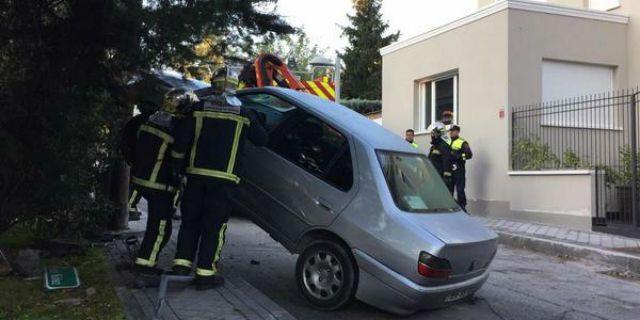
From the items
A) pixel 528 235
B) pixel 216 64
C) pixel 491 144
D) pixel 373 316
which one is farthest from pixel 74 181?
pixel 491 144

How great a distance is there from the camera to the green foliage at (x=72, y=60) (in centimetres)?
459

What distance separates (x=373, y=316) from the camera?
17.2 feet

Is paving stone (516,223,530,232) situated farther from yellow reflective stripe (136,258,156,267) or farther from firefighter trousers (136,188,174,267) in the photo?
yellow reflective stripe (136,258,156,267)

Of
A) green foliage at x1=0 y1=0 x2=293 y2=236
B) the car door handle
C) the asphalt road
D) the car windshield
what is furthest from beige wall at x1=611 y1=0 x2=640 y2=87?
the car door handle

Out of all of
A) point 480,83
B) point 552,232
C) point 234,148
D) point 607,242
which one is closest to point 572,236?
point 552,232

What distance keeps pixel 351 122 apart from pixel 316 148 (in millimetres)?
416

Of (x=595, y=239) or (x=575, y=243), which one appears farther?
(x=595, y=239)

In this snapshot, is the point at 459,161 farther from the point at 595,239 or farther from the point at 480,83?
the point at 595,239

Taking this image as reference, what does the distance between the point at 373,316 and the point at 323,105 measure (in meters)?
2.04

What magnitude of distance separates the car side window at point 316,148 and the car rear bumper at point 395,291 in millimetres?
742

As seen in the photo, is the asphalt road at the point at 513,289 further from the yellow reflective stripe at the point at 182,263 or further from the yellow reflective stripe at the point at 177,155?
the yellow reflective stripe at the point at 177,155

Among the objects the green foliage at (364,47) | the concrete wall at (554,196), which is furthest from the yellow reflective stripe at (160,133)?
the green foliage at (364,47)

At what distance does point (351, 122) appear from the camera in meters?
5.79

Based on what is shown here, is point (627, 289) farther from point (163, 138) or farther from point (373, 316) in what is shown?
point (163, 138)
